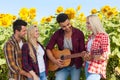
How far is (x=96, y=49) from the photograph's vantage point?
6754mm

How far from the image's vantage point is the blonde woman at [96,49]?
6.73 meters

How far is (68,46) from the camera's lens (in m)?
7.35

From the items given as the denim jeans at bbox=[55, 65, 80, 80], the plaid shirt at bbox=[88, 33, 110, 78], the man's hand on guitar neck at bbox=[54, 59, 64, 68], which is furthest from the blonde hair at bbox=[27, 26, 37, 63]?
the plaid shirt at bbox=[88, 33, 110, 78]

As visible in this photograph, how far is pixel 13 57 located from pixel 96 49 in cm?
116

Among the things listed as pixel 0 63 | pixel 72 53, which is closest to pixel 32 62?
pixel 72 53

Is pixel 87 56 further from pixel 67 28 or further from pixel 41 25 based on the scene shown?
pixel 41 25

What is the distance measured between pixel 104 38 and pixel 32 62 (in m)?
1.08

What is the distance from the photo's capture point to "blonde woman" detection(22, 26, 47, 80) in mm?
6855

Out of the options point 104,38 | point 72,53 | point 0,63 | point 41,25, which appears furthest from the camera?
point 41,25

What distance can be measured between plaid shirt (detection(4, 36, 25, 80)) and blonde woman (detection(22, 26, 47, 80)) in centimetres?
8

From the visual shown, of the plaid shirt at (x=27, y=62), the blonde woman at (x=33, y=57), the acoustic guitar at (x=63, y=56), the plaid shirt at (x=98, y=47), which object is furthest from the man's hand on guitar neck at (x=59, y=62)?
the plaid shirt at (x=98, y=47)

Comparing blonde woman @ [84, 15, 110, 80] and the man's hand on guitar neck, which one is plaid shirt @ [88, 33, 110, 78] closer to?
blonde woman @ [84, 15, 110, 80]

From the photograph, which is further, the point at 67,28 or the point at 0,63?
the point at 0,63

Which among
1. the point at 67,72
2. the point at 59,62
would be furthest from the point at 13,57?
the point at 67,72
